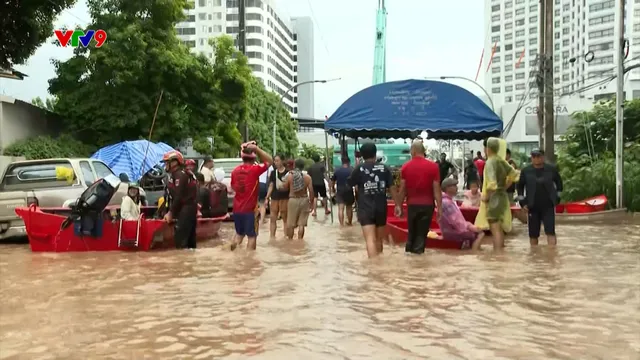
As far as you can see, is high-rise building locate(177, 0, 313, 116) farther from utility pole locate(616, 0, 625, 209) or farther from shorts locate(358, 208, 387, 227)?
shorts locate(358, 208, 387, 227)

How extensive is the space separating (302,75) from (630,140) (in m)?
125

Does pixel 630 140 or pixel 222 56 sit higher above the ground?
pixel 222 56

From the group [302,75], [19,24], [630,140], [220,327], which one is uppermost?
[302,75]

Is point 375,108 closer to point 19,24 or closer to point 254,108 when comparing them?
point 19,24

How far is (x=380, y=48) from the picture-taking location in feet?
222

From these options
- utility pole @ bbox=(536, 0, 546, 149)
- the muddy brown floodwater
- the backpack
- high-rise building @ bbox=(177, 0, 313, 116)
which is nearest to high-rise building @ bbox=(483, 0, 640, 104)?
high-rise building @ bbox=(177, 0, 313, 116)

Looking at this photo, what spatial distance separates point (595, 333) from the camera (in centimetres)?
576

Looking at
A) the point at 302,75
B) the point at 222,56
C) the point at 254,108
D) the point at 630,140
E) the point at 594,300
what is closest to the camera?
the point at 594,300

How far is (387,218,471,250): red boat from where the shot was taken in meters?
10.9

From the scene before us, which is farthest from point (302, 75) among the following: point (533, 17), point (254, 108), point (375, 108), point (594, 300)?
point (594, 300)

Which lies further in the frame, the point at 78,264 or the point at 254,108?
the point at 254,108

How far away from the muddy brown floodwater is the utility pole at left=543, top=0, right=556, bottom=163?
8737mm

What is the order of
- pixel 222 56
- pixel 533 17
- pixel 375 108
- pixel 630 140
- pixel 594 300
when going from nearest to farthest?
pixel 594 300
pixel 375 108
pixel 630 140
pixel 222 56
pixel 533 17

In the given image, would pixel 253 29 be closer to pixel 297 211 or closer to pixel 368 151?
pixel 297 211
